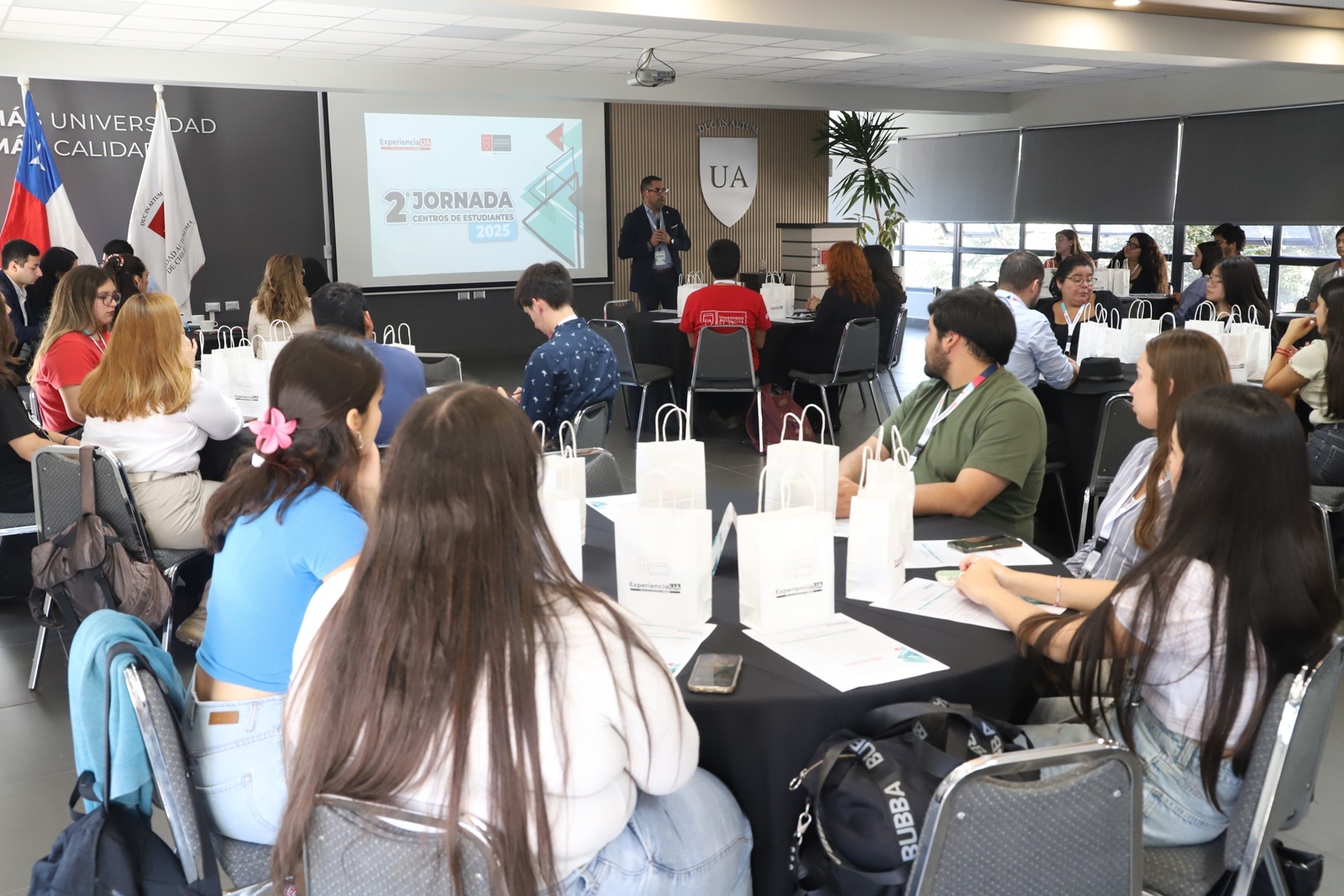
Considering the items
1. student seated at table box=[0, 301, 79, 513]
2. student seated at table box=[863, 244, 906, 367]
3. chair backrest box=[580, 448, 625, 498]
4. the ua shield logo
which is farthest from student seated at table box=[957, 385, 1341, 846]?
the ua shield logo

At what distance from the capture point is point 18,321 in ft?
20.6

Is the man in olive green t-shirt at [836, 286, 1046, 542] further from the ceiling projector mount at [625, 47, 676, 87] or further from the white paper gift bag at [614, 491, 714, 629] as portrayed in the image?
the ceiling projector mount at [625, 47, 676, 87]

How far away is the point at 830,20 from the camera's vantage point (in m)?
6.34

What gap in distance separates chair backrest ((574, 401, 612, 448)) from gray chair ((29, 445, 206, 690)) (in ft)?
4.63

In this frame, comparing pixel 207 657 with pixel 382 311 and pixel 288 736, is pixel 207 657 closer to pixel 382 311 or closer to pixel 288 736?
pixel 288 736

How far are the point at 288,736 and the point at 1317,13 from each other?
828 centimetres

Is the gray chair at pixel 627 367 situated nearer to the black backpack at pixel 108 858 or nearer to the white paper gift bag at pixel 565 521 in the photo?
the white paper gift bag at pixel 565 521

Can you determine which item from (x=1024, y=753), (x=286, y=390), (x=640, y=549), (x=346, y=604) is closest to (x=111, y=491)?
(x=286, y=390)

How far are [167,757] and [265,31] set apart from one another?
670cm

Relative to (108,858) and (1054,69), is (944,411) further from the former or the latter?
(1054,69)

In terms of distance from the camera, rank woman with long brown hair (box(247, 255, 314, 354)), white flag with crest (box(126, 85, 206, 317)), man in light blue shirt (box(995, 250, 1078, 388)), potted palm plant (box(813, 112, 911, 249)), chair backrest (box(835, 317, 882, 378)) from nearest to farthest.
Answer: man in light blue shirt (box(995, 250, 1078, 388)), woman with long brown hair (box(247, 255, 314, 354)), chair backrest (box(835, 317, 882, 378)), white flag with crest (box(126, 85, 206, 317)), potted palm plant (box(813, 112, 911, 249))

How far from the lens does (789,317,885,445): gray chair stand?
645 centimetres

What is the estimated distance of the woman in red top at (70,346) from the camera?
4.02 metres

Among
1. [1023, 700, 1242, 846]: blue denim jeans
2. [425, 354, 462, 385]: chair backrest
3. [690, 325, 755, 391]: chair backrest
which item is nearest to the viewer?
[1023, 700, 1242, 846]: blue denim jeans
